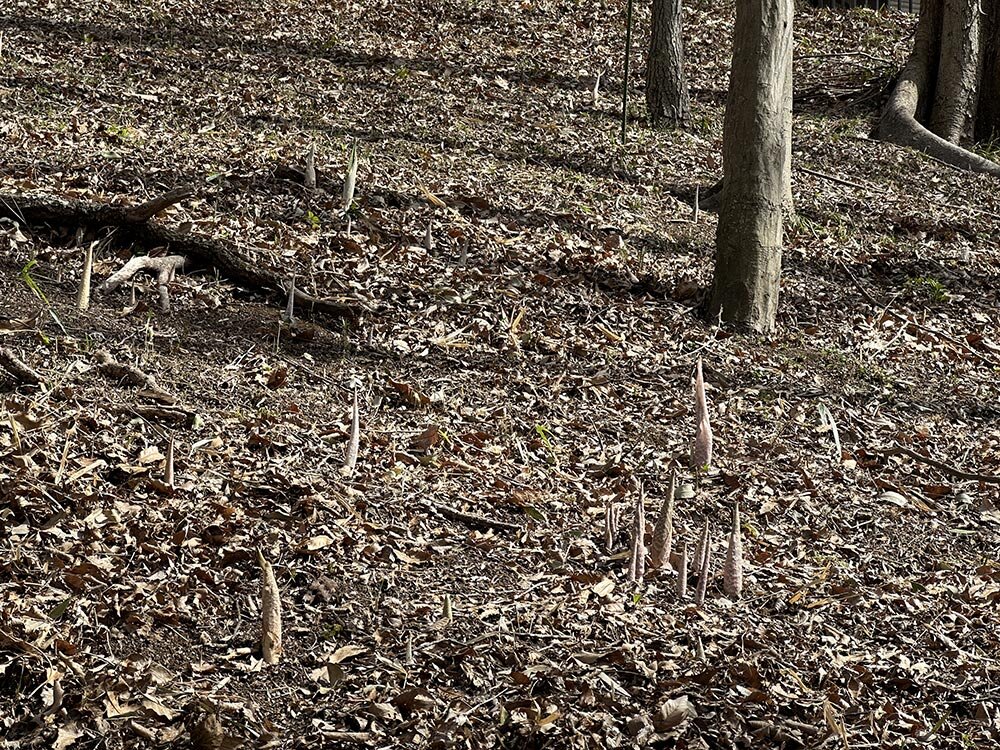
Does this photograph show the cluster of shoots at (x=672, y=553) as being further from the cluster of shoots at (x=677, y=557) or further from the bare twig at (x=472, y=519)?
the bare twig at (x=472, y=519)

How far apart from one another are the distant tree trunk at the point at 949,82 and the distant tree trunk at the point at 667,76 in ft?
7.10

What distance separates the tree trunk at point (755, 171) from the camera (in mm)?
6016

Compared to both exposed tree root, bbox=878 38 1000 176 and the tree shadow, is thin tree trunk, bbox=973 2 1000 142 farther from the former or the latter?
the tree shadow

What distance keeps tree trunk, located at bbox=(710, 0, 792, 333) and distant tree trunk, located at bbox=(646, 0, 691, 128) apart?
3942mm

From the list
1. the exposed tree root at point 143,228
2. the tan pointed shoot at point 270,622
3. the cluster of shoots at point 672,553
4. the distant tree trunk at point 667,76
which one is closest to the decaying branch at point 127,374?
the exposed tree root at point 143,228

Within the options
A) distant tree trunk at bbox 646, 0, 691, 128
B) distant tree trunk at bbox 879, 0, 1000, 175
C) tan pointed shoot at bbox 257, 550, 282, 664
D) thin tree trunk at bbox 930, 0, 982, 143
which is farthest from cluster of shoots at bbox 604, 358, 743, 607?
thin tree trunk at bbox 930, 0, 982, 143

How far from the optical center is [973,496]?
4922mm

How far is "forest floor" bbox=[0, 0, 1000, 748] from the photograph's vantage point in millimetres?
3426

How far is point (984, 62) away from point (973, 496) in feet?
24.0

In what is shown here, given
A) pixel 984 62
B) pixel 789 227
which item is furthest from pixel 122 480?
pixel 984 62

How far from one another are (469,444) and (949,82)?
804 cm

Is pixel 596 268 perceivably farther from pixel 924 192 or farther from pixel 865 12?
pixel 865 12

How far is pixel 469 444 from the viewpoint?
15.9ft

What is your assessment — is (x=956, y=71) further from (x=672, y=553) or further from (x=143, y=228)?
(x=143, y=228)
